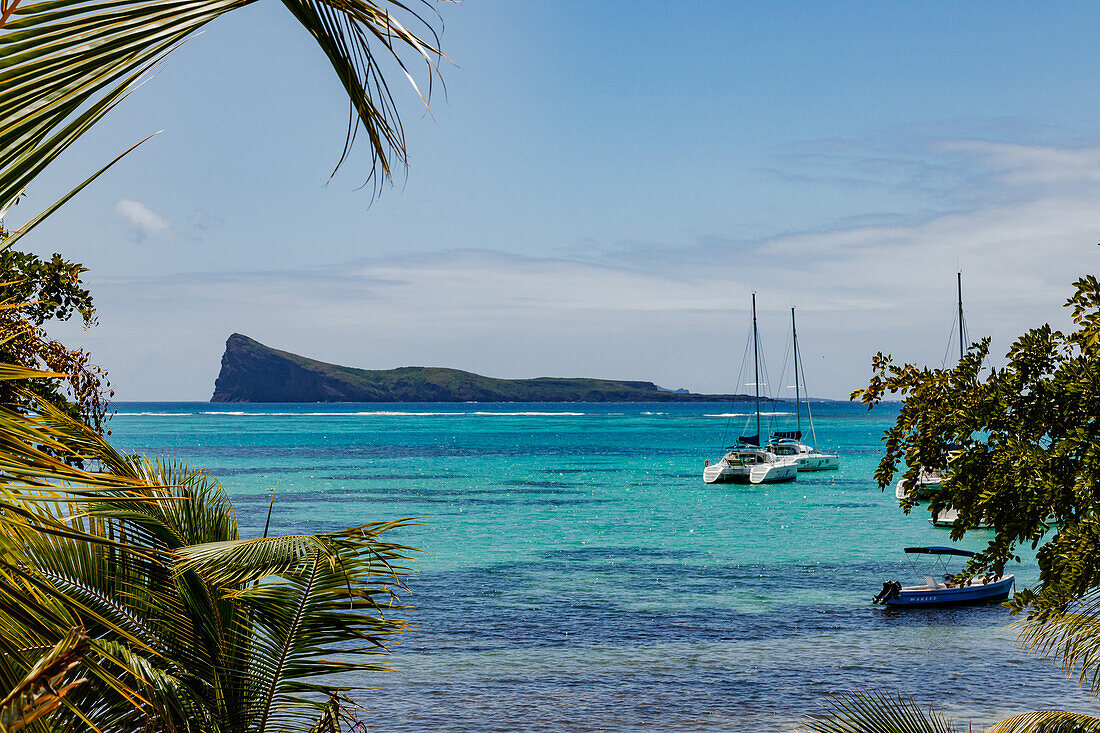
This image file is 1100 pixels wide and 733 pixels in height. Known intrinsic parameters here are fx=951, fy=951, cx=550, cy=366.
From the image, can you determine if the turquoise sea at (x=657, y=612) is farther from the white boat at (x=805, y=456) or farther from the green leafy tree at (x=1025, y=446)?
the green leafy tree at (x=1025, y=446)

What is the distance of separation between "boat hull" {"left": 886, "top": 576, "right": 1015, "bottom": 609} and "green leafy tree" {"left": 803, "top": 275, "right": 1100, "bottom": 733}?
64.3 feet

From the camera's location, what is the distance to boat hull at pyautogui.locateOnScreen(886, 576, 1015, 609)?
26.8m

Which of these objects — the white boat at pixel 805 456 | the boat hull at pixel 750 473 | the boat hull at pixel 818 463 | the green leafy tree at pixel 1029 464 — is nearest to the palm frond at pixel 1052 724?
the green leafy tree at pixel 1029 464

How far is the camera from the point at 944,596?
2711cm

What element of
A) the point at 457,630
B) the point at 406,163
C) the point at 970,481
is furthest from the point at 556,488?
the point at 406,163

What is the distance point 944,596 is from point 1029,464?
71.3ft

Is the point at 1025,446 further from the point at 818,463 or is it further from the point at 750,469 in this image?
the point at 818,463

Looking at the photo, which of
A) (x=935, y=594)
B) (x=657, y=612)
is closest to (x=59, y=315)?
(x=657, y=612)

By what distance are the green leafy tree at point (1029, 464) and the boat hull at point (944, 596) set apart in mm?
19614

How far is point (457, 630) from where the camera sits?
2469 centimetres

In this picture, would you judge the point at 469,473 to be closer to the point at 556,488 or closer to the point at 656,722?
the point at 556,488

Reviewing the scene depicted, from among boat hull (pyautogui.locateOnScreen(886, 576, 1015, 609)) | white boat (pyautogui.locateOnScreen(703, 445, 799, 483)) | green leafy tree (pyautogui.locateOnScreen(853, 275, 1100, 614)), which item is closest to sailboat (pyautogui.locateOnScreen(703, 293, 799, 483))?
white boat (pyautogui.locateOnScreen(703, 445, 799, 483))

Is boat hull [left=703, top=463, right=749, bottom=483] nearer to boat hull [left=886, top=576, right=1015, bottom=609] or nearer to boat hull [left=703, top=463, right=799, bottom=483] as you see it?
boat hull [left=703, top=463, right=799, bottom=483]

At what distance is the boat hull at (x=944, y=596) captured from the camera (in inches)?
1054
